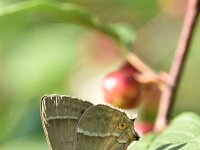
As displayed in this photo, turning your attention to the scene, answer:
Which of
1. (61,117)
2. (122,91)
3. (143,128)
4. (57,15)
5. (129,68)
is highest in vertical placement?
(57,15)

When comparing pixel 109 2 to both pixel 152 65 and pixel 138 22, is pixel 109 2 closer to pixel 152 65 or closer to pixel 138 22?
pixel 138 22

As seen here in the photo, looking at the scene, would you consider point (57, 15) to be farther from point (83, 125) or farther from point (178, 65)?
point (83, 125)

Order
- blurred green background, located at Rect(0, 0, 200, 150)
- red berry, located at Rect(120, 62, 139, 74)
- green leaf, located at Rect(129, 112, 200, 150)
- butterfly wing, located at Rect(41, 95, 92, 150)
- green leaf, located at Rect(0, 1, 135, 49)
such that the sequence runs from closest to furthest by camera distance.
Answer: green leaf, located at Rect(129, 112, 200, 150) < butterfly wing, located at Rect(41, 95, 92, 150) < green leaf, located at Rect(0, 1, 135, 49) < red berry, located at Rect(120, 62, 139, 74) < blurred green background, located at Rect(0, 0, 200, 150)

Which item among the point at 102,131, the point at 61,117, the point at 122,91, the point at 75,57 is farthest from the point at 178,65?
the point at 75,57

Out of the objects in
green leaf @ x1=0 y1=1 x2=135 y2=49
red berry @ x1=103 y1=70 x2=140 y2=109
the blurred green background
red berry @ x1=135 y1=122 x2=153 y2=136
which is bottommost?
red berry @ x1=135 y1=122 x2=153 y2=136

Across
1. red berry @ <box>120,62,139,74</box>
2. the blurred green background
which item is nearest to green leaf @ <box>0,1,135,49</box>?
red berry @ <box>120,62,139,74</box>

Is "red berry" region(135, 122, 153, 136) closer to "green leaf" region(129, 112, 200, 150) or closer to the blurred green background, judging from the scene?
"green leaf" region(129, 112, 200, 150)

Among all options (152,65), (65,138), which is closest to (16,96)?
(152,65)

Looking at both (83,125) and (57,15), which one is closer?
(83,125)
